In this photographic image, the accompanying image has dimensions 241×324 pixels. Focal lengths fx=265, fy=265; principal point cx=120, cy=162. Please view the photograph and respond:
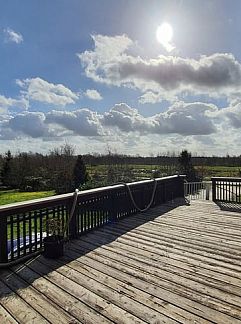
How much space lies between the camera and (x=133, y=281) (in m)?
3.02

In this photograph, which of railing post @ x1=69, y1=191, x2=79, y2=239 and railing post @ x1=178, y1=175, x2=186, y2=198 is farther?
railing post @ x1=178, y1=175, x2=186, y2=198

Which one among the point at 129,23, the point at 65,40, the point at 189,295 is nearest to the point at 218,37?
the point at 129,23

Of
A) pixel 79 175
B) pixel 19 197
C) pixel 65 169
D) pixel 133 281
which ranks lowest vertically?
pixel 19 197

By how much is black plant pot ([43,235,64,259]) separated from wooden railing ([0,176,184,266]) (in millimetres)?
195

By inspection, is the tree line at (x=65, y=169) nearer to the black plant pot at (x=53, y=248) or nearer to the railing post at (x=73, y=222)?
the railing post at (x=73, y=222)

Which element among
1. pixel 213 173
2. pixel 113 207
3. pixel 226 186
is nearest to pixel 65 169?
pixel 226 186

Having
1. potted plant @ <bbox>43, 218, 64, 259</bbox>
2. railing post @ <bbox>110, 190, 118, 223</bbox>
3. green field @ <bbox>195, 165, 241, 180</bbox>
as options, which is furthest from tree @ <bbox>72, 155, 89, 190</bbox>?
potted plant @ <bbox>43, 218, 64, 259</bbox>

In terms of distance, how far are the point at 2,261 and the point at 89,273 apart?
1.17 m

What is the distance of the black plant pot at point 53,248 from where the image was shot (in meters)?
3.74

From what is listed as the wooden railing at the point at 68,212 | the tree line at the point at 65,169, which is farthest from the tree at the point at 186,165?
the wooden railing at the point at 68,212

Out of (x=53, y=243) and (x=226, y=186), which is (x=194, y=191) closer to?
(x=226, y=186)

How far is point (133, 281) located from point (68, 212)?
193cm

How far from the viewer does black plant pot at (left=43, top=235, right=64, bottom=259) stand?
147 inches

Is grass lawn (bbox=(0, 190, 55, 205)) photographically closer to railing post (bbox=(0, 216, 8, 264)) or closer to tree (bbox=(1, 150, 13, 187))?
tree (bbox=(1, 150, 13, 187))
